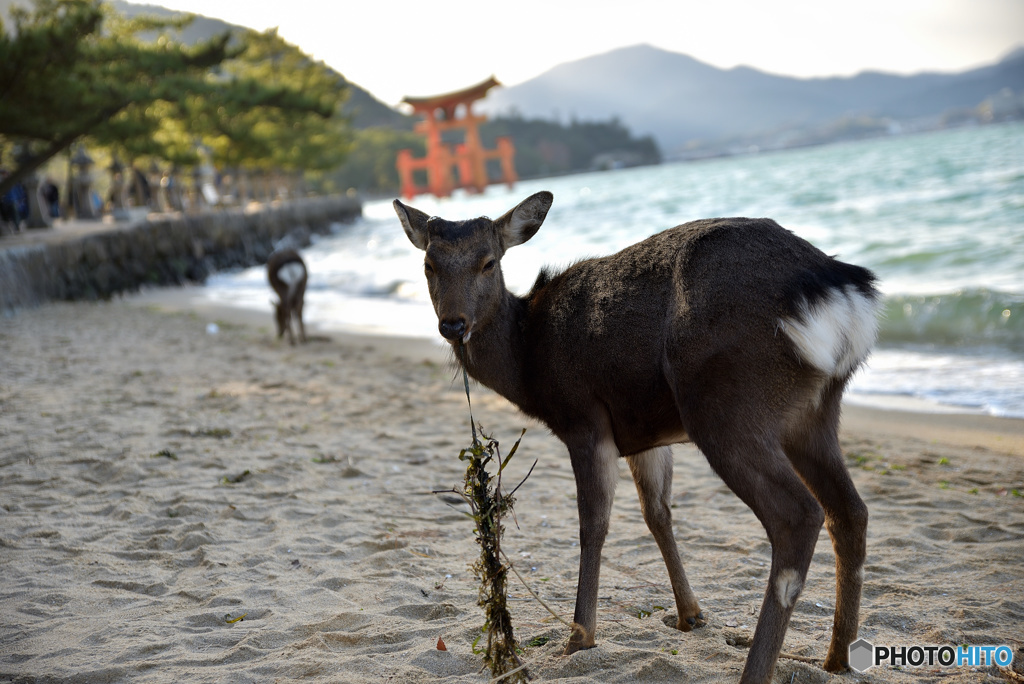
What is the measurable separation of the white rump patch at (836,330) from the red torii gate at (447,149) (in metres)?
68.8

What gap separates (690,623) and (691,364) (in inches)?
52.6

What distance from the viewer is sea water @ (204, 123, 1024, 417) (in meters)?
7.71

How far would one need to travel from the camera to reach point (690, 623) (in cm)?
335

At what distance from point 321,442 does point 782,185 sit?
111 ft

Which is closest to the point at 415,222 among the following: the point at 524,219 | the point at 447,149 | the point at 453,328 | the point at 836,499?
the point at 524,219

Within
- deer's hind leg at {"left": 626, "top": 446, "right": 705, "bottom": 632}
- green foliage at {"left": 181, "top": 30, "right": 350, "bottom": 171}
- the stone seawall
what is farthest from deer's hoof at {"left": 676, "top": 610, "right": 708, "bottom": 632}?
green foliage at {"left": 181, "top": 30, "right": 350, "bottom": 171}

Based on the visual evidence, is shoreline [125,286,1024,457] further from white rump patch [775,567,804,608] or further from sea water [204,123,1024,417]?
white rump patch [775,567,804,608]

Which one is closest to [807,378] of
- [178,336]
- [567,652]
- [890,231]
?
[567,652]

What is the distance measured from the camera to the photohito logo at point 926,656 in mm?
2967

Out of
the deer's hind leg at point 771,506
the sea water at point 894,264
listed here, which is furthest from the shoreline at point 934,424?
the deer's hind leg at point 771,506

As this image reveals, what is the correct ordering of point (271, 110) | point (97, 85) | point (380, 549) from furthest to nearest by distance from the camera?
point (271, 110) < point (97, 85) < point (380, 549)

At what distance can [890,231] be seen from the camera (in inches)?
647

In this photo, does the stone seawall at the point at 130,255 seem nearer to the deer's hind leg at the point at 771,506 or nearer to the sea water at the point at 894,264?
the sea water at the point at 894,264

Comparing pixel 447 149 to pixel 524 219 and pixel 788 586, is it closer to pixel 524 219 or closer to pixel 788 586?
pixel 524 219
